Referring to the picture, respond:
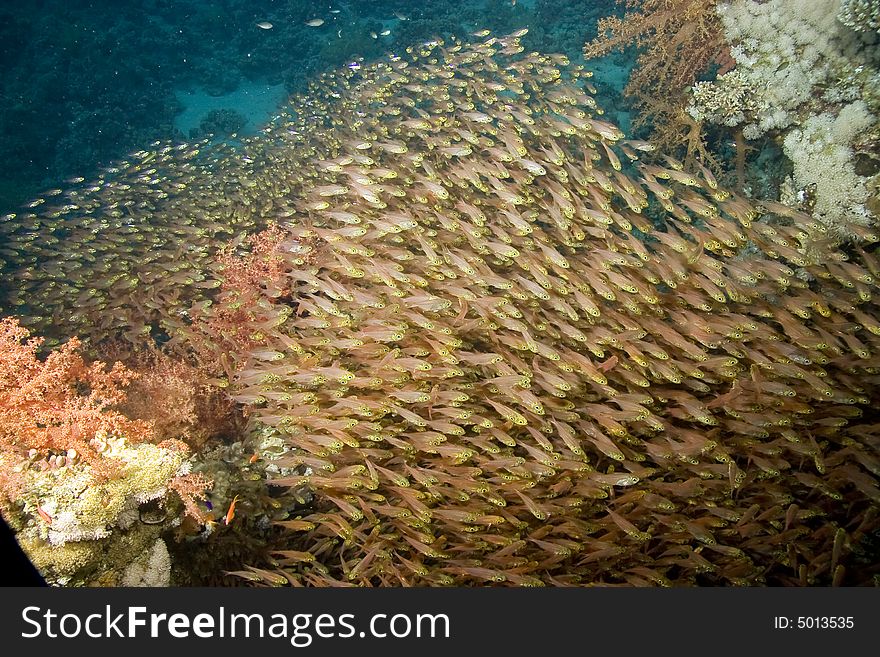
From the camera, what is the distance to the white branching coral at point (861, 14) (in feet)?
18.6

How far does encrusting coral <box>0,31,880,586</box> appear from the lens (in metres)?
3.82

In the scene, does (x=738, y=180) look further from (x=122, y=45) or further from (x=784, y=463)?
(x=122, y=45)

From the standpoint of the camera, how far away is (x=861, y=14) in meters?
5.77

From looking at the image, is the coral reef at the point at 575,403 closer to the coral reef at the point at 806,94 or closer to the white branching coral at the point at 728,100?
the coral reef at the point at 806,94

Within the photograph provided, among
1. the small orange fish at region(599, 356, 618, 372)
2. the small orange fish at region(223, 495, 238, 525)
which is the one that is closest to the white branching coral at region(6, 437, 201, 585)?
the small orange fish at region(223, 495, 238, 525)

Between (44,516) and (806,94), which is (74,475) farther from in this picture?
(806,94)

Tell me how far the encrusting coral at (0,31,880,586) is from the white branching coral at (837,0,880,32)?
2530 millimetres

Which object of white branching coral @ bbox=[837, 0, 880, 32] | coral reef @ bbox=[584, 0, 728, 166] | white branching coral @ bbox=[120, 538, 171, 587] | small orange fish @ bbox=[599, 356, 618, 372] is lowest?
white branching coral @ bbox=[120, 538, 171, 587]

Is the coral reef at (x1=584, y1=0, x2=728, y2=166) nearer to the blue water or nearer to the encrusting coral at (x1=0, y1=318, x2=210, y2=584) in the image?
the blue water

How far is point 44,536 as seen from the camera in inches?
151

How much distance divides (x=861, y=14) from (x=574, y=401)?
225 inches

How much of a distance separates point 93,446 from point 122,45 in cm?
2288

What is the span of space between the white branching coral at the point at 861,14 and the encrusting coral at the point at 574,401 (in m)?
2.53

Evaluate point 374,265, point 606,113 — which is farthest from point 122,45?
point 374,265
